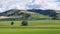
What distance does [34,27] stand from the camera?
6.36 m

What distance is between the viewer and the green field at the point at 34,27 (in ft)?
20.6

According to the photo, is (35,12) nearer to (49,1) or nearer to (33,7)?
(33,7)

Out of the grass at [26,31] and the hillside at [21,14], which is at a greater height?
the hillside at [21,14]

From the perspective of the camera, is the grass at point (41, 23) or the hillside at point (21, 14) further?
the hillside at point (21, 14)

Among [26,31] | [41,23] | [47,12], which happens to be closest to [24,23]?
[26,31]

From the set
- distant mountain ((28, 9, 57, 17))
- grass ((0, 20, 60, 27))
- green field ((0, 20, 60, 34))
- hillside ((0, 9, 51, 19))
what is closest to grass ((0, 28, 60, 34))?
green field ((0, 20, 60, 34))

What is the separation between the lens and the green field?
627cm

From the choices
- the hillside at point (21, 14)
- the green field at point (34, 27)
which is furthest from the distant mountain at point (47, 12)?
the green field at point (34, 27)

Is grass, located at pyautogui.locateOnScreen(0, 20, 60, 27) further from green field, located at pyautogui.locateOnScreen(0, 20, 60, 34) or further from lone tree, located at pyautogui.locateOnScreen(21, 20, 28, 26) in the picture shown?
lone tree, located at pyautogui.locateOnScreen(21, 20, 28, 26)

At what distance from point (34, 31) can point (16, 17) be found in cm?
80

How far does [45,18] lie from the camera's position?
635 cm

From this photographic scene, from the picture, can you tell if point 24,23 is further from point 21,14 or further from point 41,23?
point 41,23

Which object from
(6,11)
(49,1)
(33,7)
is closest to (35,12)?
(33,7)

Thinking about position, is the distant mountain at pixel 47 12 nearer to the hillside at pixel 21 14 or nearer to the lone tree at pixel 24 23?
the hillside at pixel 21 14
